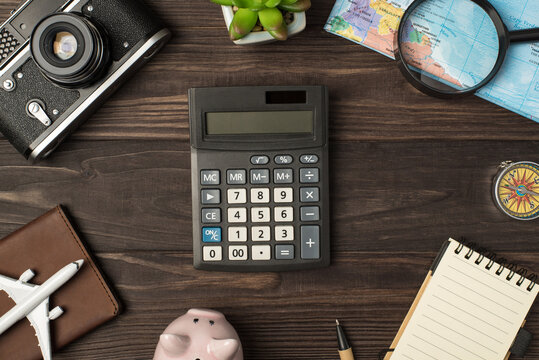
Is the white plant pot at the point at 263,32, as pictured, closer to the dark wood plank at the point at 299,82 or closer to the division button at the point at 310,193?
the dark wood plank at the point at 299,82

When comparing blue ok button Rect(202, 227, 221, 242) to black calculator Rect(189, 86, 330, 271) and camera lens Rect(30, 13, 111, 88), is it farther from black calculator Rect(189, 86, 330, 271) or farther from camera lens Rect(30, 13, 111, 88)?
camera lens Rect(30, 13, 111, 88)

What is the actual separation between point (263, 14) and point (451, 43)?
0.78 feet

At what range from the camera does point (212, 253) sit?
20.3 inches

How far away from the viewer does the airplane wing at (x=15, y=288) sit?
505mm

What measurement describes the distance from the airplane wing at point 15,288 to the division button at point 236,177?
0.90 ft

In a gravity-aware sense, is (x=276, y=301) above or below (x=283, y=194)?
below

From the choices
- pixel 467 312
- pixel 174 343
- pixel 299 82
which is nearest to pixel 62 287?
pixel 174 343

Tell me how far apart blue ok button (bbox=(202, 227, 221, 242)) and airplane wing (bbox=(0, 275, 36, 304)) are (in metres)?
0.22

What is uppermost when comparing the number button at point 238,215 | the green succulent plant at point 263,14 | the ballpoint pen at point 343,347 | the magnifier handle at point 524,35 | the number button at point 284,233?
the green succulent plant at point 263,14

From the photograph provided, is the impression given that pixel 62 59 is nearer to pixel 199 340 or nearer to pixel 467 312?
pixel 199 340

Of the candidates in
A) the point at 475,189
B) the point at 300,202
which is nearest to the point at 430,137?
the point at 475,189

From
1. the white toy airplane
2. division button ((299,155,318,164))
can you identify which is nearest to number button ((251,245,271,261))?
division button ((299,155,318,164))

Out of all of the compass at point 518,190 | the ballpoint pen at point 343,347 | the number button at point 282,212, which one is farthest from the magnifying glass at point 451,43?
the ballpoint pen at point 343,347

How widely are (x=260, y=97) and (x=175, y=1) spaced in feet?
0.55
